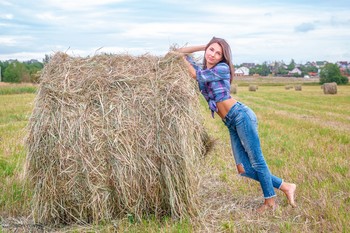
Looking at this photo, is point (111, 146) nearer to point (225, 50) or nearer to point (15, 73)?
point (225, 50)

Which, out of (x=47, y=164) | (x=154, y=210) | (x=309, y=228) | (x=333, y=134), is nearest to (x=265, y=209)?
(x=309, y=228)

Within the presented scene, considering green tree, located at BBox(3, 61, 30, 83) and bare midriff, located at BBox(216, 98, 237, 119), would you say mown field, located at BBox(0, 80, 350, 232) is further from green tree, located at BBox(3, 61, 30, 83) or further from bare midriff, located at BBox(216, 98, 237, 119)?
green tree, located at BBox(3, 61, 30, 83)

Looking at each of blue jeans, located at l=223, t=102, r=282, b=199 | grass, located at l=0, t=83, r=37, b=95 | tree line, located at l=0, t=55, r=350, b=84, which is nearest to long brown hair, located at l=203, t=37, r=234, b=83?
blue jeans, located at l=223, t=102, r=282, b=199

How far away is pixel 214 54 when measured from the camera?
5.35 metres

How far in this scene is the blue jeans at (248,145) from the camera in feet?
17.6

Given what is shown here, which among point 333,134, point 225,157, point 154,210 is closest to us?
point 154,210

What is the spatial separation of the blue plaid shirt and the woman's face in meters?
0.06

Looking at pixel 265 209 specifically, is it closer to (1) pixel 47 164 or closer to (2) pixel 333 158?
(1) pixel 47 164

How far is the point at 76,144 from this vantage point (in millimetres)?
4754

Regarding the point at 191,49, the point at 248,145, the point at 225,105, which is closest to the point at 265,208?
the point at 248,145

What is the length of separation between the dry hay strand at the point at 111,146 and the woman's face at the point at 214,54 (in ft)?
1.45

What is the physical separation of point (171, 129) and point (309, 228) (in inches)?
66.6

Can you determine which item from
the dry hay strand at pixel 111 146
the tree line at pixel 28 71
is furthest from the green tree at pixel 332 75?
the dry hay strand at pixel 111 146

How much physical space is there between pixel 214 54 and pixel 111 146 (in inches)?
61.8
